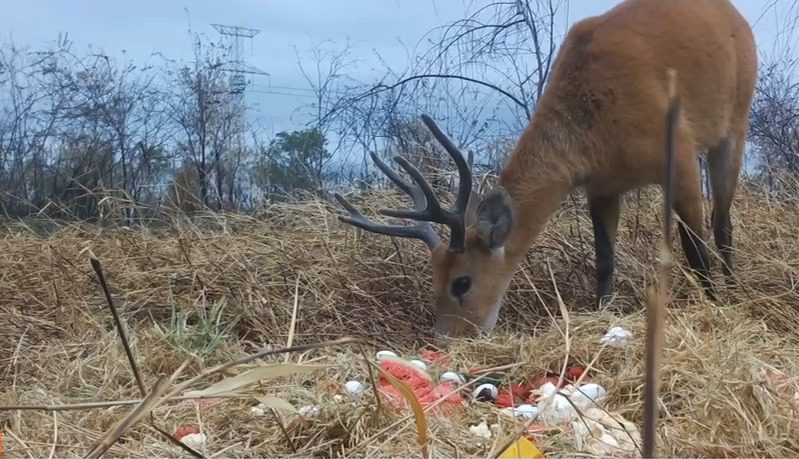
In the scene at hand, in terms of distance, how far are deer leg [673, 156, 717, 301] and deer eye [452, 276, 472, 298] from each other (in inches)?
51.2

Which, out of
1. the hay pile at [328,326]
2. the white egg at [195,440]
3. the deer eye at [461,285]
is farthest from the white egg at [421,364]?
the deer eye at [461,285]

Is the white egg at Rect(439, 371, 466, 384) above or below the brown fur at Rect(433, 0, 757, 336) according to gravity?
below

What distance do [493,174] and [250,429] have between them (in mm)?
5006

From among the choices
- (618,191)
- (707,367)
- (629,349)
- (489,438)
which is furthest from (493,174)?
(489,438)

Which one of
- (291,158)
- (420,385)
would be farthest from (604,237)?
(291,158)

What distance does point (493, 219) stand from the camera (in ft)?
17.3

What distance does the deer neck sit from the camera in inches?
210

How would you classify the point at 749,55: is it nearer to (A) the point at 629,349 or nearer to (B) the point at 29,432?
(A) the point at 629,349

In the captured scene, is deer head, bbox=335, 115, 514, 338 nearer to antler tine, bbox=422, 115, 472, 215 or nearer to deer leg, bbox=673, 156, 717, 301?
antler tine, bbox=422, 115, 472, 215

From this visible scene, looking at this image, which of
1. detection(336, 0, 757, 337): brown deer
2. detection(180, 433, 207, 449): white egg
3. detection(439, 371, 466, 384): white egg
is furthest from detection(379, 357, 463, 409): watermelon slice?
detection(336, 0, 757, 337): brown deer

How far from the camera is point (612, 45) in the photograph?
5.42 meters

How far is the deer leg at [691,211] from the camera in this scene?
17.6ft

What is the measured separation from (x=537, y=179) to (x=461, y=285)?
790 millimetres

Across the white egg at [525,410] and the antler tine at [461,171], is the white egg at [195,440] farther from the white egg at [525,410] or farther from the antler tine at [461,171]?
the antler tine at [461,171]
